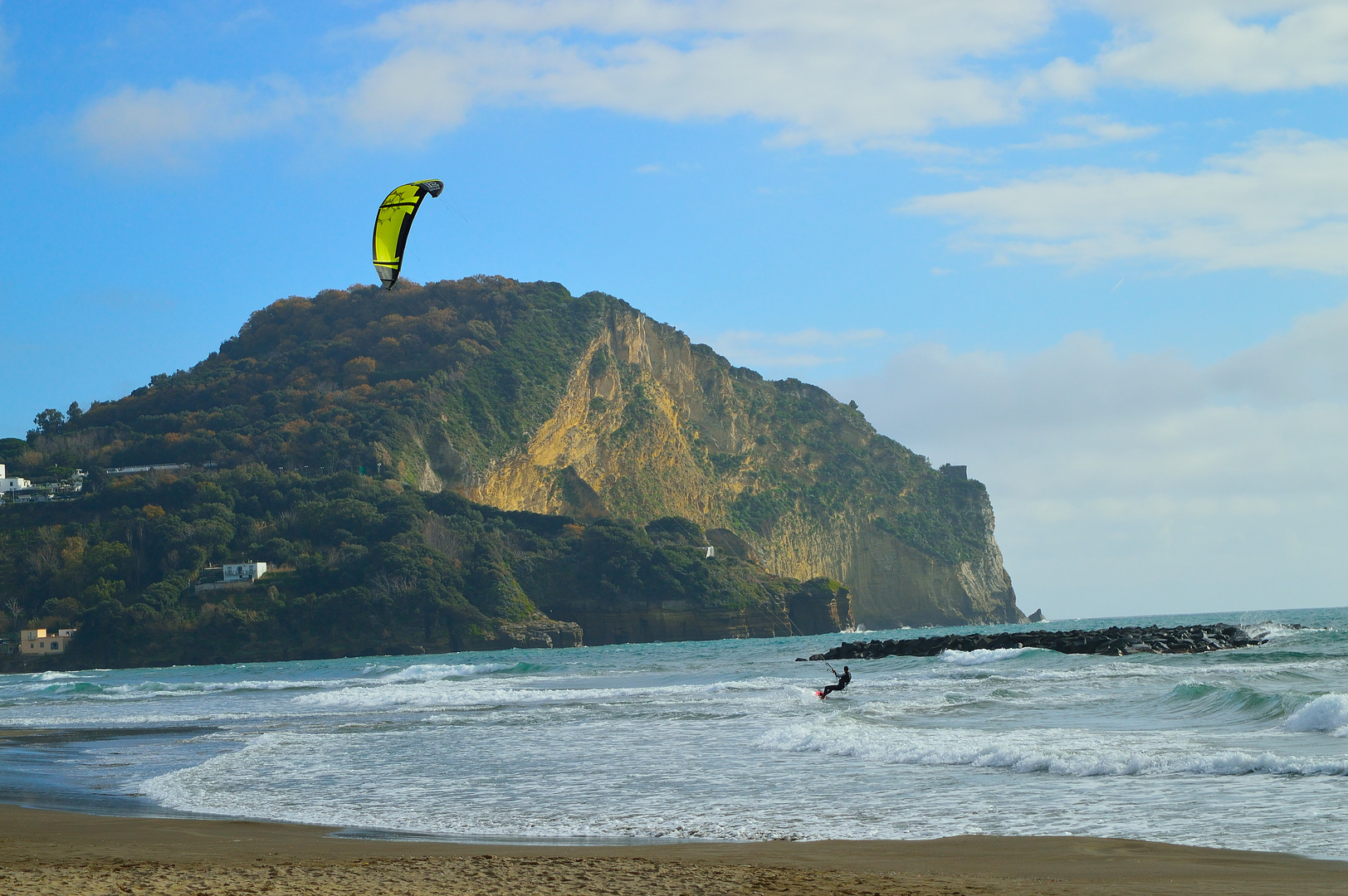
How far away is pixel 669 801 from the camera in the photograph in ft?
35.0

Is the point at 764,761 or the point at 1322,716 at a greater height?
the point at 1322,716

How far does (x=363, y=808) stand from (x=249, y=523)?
6837cm

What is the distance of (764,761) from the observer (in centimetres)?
1323

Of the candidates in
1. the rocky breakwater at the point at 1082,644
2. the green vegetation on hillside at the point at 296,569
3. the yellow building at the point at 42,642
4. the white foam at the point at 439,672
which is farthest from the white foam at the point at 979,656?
the yellow building at the point at 42,642

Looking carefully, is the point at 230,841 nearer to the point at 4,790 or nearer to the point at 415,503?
the point at 4,790

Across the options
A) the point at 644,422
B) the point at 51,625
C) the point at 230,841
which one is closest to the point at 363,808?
the point at 230,841

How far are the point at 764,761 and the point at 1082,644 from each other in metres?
27.7

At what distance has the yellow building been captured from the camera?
6488 centimetres

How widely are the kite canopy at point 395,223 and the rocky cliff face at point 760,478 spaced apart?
77.8m

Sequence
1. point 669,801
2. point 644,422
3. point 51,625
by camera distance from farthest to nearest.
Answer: point 644,422 → point 51,625 → point 669,801

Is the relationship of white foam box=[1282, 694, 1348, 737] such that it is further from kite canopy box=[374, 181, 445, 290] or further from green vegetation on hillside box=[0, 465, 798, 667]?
green vegetation on hillside box=[0, 465, 798, 667]

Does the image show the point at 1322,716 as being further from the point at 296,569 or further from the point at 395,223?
the point at 296,569

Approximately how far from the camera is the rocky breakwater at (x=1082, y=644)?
3547cm

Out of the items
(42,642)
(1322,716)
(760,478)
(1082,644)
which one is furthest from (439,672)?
(760,478)
